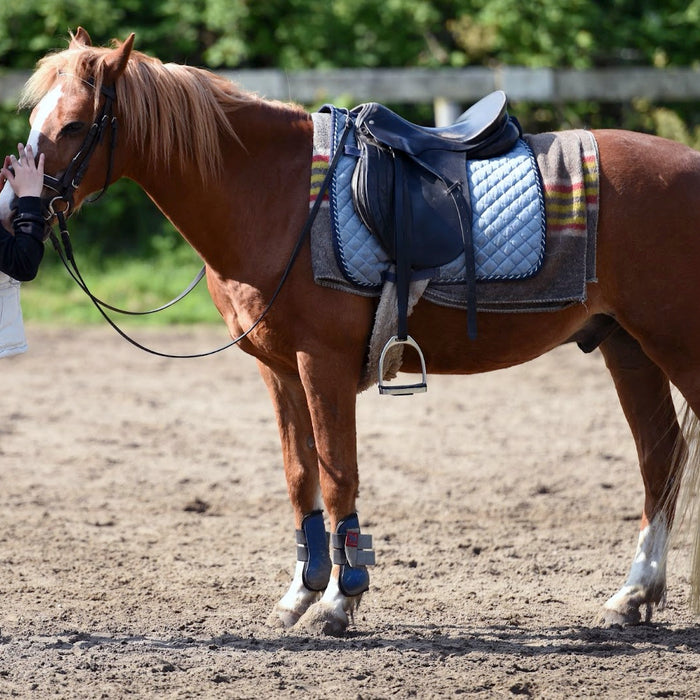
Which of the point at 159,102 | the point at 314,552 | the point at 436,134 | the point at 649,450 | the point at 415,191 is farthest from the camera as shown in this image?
the point at 649,450

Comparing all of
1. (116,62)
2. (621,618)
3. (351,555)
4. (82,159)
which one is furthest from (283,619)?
(116,62)

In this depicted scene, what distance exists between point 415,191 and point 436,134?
278mm

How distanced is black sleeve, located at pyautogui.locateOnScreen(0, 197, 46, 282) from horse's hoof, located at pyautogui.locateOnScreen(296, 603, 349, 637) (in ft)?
4.71

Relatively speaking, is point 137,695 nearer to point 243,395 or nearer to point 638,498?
point 638,498

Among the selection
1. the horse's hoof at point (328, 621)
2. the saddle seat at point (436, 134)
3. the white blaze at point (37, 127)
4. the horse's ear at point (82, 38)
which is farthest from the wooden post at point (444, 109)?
the horse's hoof at point (328, 621)

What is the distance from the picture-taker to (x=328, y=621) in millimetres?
3342

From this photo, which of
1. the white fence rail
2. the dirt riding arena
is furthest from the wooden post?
the dirt riding arena

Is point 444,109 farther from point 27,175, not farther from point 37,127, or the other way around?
point 27,175

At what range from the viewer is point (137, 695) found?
2.86 m

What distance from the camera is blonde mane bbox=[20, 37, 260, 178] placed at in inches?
123

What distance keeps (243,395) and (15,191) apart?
161 inches

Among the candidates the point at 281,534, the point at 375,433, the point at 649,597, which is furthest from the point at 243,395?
the point at 649,597

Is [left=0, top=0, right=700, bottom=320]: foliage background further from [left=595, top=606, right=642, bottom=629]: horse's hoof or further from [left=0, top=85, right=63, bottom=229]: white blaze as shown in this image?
[left=595, top=606, right=642, bottom=629]: horse's hoof

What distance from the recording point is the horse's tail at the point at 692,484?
3412 millimetres
